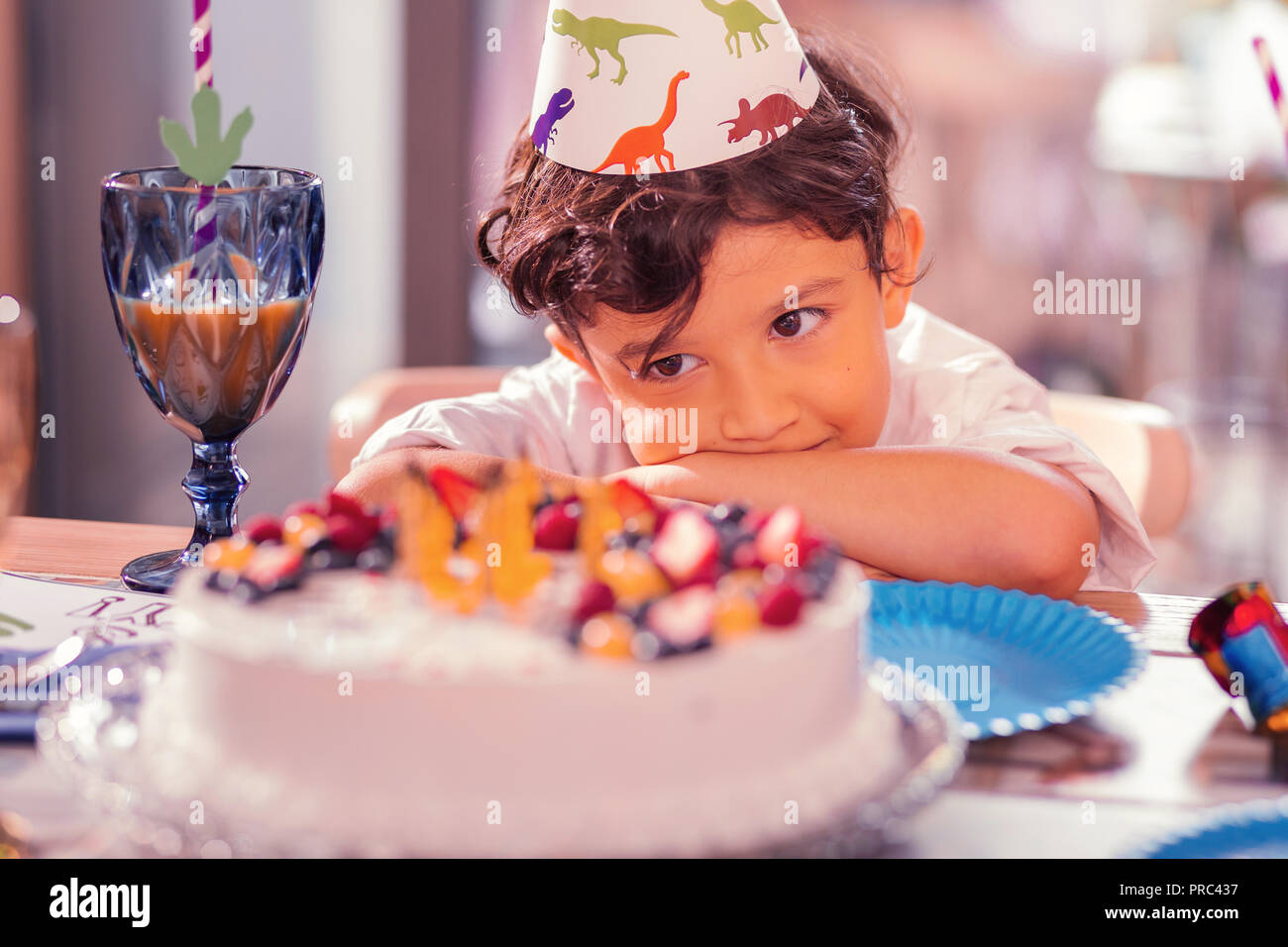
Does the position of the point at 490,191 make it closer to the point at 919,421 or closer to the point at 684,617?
the point at 919,421

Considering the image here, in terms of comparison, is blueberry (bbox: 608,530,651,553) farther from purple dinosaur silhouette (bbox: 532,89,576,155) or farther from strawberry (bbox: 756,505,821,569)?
purple dinosaur silhouette (bbox: 532,89,576,155)

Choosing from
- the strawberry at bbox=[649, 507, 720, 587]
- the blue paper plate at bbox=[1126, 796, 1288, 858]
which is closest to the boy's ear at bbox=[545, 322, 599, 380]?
the strawberry at bbox=[649, 507, 720, 587]

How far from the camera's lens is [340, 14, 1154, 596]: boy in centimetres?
94

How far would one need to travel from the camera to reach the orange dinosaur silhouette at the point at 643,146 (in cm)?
102

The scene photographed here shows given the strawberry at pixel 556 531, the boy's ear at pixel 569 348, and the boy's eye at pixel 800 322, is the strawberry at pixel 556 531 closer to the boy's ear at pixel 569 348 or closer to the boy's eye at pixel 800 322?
the boy's eye at pixel 800 322

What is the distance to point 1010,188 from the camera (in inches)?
122

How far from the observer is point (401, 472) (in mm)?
1037

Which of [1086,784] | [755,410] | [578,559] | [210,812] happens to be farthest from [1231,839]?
[755,410]

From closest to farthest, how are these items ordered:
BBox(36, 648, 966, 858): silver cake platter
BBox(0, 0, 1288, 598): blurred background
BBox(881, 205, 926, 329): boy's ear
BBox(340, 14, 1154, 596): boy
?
BBox(36, 648, 966, 858): silver cake platter
BBox(340, 14, 1154, 596): boy
BBox(881, 205, 926, 329): boy's ear
BBox(0, 0, 1288, 598): blurred background

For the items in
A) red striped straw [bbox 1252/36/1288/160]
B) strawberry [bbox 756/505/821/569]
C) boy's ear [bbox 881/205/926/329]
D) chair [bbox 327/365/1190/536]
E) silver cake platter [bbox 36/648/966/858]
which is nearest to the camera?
silver cake platter [bbox 36/648/966/858]

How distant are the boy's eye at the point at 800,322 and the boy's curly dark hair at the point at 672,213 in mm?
67

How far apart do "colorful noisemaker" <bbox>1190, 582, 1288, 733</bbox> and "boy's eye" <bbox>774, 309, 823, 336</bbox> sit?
16.1 inches

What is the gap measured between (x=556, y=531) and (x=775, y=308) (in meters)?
0.38
